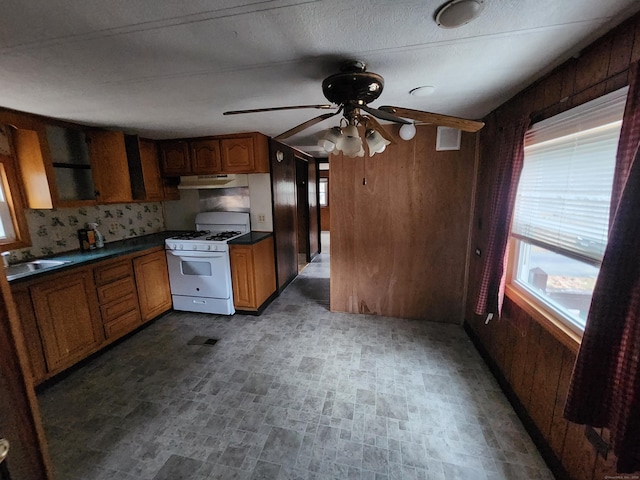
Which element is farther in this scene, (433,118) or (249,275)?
(249,275)

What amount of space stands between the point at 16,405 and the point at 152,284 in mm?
2703

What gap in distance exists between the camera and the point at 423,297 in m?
3.11

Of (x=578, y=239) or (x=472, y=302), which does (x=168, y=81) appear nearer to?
(x=578, y=239)

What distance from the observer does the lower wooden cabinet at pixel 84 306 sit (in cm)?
203

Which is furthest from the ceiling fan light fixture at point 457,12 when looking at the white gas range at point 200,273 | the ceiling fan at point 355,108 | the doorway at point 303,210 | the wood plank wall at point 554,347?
the doorway at point 303,210

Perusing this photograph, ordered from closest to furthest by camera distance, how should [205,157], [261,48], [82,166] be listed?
[261,48] < [82,166] < [205,157]

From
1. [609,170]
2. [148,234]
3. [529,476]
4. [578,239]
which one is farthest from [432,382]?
[148,234]

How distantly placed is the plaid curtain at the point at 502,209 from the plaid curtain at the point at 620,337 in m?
0.76

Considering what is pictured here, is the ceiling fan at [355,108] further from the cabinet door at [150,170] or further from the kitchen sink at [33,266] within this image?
the cabinet door at [150,170]

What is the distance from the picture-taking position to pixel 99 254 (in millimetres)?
2572

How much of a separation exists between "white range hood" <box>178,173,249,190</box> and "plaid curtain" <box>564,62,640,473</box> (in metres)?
3.32

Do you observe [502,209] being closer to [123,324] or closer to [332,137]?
[332,137]

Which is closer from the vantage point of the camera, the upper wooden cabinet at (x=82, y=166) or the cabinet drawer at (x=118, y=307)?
the upper wooden cabinet at (x=82, y=166)

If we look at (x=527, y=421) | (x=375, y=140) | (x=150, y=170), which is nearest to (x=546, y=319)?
(x=527, y=421)
